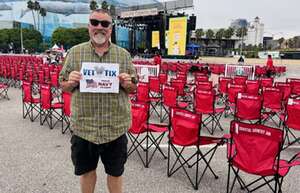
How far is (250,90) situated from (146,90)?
3.10 meters

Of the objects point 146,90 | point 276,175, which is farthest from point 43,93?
point 276,175

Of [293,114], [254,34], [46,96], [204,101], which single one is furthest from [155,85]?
[254,34]

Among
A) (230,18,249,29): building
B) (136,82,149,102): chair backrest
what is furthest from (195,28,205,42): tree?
(136,82,149,102): chair backrest

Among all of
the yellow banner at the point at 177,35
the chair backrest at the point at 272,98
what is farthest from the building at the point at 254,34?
the chair backrest at the point at 272,98

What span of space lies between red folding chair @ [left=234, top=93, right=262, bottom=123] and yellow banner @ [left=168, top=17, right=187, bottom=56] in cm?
2565

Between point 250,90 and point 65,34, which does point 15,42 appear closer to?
point 65,34

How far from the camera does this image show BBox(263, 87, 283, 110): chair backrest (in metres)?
7.93

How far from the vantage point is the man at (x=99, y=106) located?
9.71 feet

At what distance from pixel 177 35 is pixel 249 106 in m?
26.5

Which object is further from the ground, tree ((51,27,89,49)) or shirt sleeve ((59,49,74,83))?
tree ((51,27,89,49))

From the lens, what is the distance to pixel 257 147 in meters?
3.87

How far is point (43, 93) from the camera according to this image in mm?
7969

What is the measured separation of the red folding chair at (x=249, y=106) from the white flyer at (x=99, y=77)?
15.3ft

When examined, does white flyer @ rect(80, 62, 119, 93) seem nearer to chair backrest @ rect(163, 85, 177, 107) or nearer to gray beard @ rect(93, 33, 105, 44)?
gray beard @ rect(93, 33, 105, 44)
